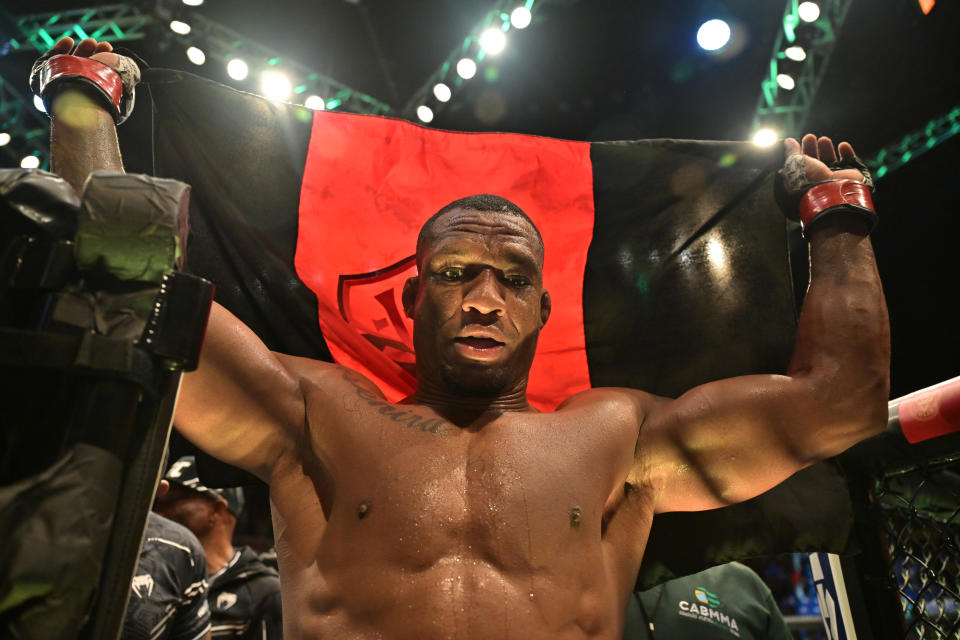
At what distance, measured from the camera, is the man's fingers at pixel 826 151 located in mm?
2341

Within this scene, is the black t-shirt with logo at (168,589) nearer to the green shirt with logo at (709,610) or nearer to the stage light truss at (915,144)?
the green shirt with logo at (709,610)

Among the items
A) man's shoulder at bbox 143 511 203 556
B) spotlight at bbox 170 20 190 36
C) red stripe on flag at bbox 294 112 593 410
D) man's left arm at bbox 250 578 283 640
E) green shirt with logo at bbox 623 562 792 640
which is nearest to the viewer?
red stripe on flag at bbox 294 112 593 410

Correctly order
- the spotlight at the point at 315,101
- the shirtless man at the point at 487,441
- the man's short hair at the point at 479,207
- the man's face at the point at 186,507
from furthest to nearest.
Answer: the spotlight at the point at 315,101
the man's face at the point at 186,507
the man's short hair at the point at 479,207
the shirtless man at the point at 487,441

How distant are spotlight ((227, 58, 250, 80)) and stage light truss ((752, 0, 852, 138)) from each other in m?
4.39

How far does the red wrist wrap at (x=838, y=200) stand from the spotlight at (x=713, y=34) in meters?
3.62

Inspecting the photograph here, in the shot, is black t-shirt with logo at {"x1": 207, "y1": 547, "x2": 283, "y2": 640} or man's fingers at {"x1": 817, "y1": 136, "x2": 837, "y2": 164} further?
black t-shirt with logo at {"x1": 207, "y1": 547, "x2": 283, "y2": 640}

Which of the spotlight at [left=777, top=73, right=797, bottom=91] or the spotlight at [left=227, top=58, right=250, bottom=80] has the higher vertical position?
the spotlight at [left=227, top=58, right=250, bottom=80]

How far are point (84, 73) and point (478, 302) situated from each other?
1.21 metres

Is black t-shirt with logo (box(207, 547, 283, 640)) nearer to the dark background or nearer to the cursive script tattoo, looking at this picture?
the cursive script tattoo

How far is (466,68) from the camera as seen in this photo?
5730 millimetres

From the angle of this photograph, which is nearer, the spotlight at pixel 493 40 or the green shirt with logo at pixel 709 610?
the green shirt with logo at pixel 709 610

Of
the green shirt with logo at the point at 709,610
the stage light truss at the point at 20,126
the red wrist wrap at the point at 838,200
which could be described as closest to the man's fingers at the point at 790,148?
the red wrist wrap at the point at 838,200

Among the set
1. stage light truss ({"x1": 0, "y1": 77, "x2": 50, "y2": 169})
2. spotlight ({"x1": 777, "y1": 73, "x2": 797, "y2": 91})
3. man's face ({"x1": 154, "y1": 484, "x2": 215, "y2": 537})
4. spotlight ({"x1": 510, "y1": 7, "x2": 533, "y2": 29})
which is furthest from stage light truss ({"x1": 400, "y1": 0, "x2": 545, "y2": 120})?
man's face ({"x1": 154, "y1": 484, "x2": 215, "y2": 537})

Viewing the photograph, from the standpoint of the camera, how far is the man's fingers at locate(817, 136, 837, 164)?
2.34 metres
